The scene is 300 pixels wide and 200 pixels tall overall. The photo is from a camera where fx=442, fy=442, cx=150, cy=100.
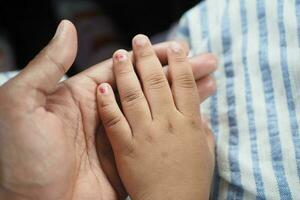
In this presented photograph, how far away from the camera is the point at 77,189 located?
2.03 ft

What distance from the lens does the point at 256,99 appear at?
2.24 feet

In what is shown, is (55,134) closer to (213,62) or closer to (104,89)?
(104,89)

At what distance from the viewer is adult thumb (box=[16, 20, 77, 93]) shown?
22.8 inches

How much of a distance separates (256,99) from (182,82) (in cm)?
12

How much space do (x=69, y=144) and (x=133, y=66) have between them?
0.15 m

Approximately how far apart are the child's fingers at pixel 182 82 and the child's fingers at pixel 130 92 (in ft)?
0.17

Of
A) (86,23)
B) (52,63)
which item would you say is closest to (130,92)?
(52,63)

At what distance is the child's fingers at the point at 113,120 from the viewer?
61 cm

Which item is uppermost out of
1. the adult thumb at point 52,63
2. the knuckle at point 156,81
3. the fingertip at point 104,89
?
the adult thumb at point 52,63

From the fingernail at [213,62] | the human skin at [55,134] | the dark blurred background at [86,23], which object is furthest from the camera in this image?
the dark blurred background at [86,23]

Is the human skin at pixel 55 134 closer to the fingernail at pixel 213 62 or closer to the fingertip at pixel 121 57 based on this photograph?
the fingertip at pixel 121 57

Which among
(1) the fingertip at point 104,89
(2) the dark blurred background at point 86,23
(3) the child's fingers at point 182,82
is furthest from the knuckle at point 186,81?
(2) the dark blurred background at point 86,23

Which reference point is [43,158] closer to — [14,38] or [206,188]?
[206,188]

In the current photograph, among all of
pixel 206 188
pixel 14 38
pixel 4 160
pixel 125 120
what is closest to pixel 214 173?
pixel 206 188
